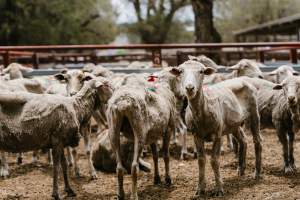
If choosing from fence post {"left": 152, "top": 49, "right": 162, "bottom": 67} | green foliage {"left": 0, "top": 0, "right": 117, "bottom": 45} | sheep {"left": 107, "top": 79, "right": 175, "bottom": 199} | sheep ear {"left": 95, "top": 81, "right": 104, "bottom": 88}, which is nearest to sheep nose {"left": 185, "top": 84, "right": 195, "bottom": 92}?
sheep {"left": 107, "top": 79, "right": 175, "bottom": 199}

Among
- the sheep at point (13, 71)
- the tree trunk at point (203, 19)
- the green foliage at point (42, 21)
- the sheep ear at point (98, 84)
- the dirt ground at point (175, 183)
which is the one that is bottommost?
the dirt ground at point (175, 183)

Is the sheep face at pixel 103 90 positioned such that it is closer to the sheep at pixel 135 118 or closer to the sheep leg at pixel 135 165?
the sheep at pixel 135 118

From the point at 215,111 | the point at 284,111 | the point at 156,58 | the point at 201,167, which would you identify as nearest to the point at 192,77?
the point at 215,111

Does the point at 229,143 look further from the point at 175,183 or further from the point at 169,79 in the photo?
the point at 175,183

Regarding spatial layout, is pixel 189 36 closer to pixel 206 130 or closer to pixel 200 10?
pixel 200 10

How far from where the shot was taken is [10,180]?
7398 millimetres

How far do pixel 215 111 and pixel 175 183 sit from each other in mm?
1343

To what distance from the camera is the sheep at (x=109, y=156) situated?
7.62 meters

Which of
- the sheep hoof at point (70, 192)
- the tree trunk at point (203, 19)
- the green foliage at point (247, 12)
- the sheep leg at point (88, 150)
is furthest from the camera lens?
the green foliage at point (247, 12)

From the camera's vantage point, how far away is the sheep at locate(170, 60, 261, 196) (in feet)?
19.2

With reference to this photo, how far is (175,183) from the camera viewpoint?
22.8 ft

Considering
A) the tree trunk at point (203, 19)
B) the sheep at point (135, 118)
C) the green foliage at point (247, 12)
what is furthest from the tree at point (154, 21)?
the sheep at point (135, 118)

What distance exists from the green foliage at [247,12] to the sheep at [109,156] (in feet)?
113

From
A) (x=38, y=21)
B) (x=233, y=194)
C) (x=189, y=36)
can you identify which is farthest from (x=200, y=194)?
(x=189, y=36)
